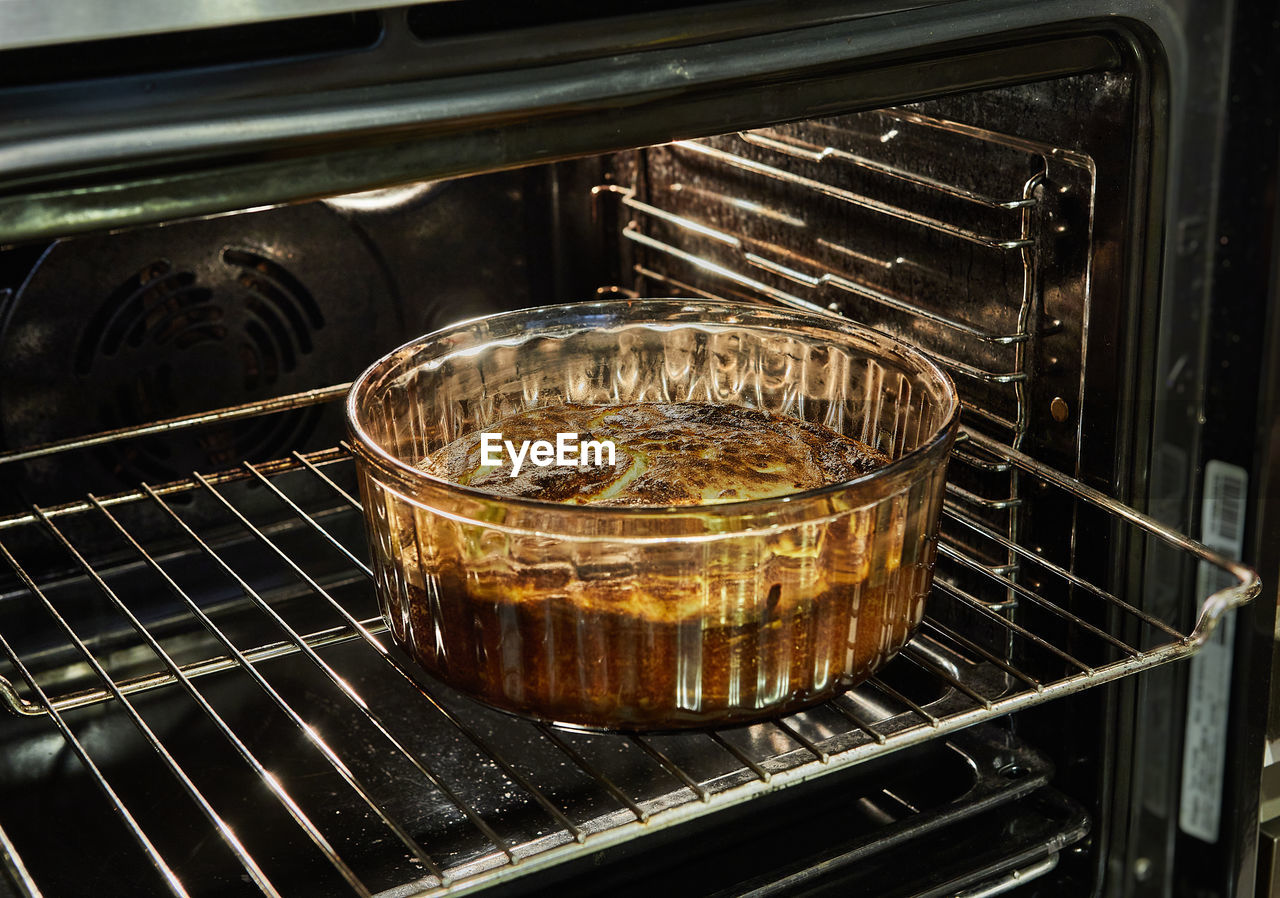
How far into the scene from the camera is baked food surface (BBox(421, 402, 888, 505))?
30.8 inches

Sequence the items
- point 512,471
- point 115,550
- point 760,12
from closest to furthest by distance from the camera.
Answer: point 760,12
point 512,471
point 115,550

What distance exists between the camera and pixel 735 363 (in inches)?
37.2

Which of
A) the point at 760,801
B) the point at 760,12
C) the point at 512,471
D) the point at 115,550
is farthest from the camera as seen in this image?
the point at 115,550

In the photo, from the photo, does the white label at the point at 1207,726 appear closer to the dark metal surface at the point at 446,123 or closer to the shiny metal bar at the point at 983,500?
the shiny metal bar at the point at 983,500

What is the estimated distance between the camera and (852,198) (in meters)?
0.99

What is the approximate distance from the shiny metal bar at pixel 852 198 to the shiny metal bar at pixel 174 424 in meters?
0.33

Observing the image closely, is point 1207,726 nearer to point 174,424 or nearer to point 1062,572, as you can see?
point 1062,572

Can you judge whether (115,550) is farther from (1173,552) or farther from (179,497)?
(1173,552)

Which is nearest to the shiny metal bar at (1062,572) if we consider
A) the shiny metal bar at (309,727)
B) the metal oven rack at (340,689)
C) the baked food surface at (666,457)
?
the metal oven rack at (340,689)

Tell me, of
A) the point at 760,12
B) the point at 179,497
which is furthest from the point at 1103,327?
the point at 179,497

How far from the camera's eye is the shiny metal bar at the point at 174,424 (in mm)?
944

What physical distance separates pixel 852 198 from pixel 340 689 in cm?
52

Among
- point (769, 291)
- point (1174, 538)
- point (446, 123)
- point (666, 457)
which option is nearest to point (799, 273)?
point (769, 291)

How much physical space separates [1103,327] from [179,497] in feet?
2.35
